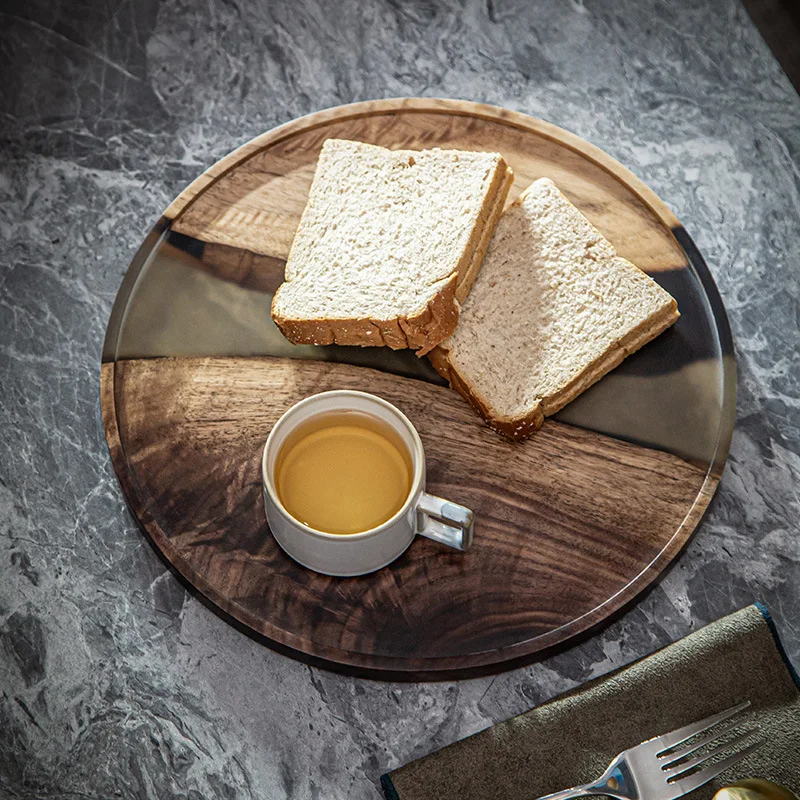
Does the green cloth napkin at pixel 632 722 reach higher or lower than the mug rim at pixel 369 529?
lower

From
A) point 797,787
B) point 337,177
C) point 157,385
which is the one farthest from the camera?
point 337,177

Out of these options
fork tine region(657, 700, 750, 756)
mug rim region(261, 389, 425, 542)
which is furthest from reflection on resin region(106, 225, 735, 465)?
fork tine region(657, 700, 750, 756)

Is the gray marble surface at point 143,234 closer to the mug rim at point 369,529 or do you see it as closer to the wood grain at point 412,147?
the wood grain at point 412,147

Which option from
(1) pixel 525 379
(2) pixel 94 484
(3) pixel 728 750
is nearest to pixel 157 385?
(2) pixel 94 484

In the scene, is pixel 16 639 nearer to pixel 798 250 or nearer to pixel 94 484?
pixel 94 484

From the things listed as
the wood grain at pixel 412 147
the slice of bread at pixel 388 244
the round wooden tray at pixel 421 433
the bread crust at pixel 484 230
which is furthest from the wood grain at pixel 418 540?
the wood grain at pixel 412 147

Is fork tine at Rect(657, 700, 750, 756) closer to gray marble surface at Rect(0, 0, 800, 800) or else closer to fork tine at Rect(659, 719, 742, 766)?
fork tine at Rect(659, 719, 742, 766)
